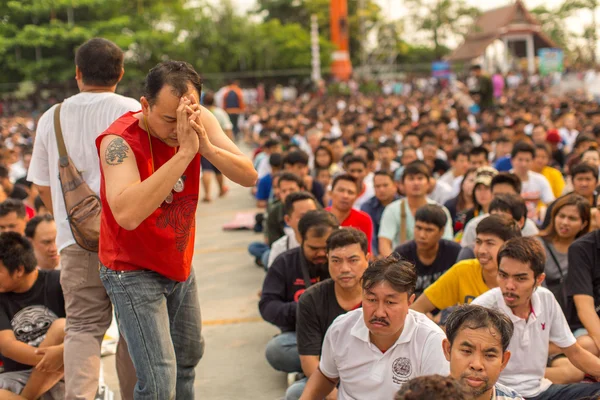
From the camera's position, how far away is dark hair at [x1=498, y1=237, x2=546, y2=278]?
3.94m

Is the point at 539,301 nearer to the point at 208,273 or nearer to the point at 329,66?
the point at 208,273

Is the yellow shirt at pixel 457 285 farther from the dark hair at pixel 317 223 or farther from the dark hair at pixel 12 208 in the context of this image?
the dark hair at pixel 12 208

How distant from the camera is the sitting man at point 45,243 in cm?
532

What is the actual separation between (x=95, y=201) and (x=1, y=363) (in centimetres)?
156

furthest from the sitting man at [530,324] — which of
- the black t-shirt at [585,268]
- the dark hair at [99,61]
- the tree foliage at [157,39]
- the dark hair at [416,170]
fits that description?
the tree foliage at [157,39]

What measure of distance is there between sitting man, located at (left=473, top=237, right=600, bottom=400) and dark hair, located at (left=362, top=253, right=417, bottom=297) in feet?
2.24

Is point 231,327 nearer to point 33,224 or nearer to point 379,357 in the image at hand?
point 33,224

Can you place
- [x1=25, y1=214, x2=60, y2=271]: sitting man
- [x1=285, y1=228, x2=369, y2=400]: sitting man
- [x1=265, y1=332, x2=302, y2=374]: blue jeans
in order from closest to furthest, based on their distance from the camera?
[x1=285, y1=228, x2=369, y2=400]: sitting man
[x1=265, y1=332, x2=302, y2=374]: blue jeans
[x1=25, y1=214, x2=60, y2=271]: sitting man

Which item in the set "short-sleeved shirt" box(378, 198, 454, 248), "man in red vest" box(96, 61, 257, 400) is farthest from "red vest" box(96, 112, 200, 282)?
"short-sleeved shirt" box(378, 198, 454, 248)

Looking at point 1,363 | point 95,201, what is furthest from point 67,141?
point 1,363

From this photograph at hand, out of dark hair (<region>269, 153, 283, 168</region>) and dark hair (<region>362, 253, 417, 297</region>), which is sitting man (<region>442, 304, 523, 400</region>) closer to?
dark hair (<region>362, 253, 417, 297</region>)

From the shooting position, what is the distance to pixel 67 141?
3709 millimetres

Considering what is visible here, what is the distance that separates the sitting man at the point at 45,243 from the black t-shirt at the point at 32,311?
76cm

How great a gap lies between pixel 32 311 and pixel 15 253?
36cm
